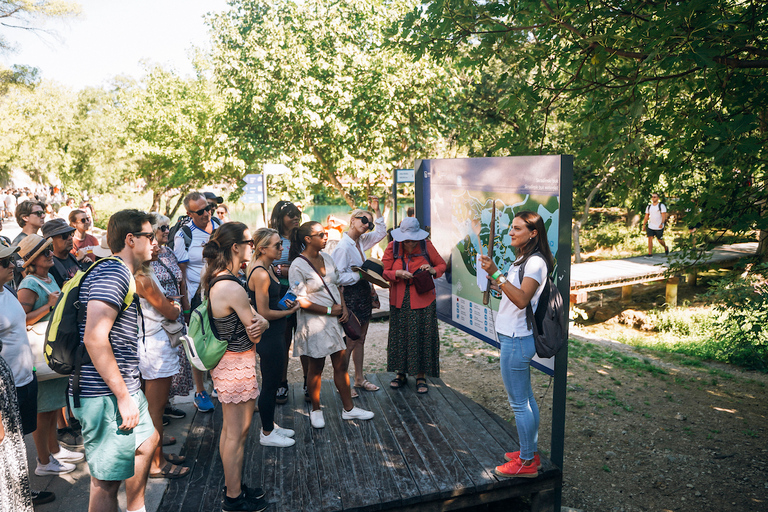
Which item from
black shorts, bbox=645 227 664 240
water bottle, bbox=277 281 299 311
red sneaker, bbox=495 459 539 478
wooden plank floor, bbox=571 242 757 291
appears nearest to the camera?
red sneaker, bbox=495 459 539 478

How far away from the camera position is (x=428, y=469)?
374 cm

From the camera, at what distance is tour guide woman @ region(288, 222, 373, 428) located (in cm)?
418

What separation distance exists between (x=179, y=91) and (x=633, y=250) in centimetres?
2061

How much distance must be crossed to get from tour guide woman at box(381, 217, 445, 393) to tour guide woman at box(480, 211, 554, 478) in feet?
4.92

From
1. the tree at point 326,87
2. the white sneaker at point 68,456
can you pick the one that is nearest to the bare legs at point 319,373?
the white sneaker at point 68,456

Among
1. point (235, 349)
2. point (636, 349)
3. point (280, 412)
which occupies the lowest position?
point (636, 349)

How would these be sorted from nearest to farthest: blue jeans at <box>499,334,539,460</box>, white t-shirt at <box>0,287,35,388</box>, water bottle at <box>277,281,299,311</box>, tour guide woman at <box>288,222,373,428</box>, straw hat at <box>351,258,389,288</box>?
1. white t-shirt at <box>0,287,35,388</box>
2. blue jeans at <box>499,334,539,460</box>
3. water bottle at <box>277,281,299,311</box>
4. tour guide woman at <box>288,222,373,428</box>
5. straw hat at <box>351,258,389,288</box>

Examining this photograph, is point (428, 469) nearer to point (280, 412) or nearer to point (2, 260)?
point (280, 412)

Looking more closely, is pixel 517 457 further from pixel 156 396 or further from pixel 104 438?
pixel 104 438

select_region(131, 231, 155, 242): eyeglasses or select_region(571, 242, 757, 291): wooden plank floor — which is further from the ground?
select_region(131, 231, 155, 242): eyeglasses

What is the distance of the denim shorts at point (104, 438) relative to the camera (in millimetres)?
2662

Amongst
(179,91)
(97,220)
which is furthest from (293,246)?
(97,220)

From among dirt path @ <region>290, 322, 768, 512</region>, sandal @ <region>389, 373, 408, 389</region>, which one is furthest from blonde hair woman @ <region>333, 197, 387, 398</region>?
dirt path @ <region>290, 322, 768, 512</region>

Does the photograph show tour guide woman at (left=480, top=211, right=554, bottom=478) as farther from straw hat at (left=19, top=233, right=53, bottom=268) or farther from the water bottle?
straw hat at (left=19, top=233, right=53, bottom=268)
